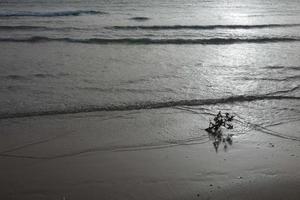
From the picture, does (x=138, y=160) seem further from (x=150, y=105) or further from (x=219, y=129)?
(x=150, y=105)

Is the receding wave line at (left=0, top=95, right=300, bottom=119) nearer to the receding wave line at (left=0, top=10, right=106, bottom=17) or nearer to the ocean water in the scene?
the ocean water

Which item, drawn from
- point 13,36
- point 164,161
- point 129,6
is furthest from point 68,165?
point 129,6

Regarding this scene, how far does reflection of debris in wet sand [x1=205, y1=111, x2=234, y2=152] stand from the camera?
5.65m

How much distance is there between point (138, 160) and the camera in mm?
5195

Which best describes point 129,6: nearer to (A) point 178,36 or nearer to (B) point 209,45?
(A) point 178,36

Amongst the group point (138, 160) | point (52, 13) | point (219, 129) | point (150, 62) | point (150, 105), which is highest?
point (52, 13)

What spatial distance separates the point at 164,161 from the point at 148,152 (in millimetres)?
341

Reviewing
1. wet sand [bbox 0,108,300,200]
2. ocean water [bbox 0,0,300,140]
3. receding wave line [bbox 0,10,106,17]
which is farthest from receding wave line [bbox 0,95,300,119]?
receding wave line [bbox 0,10,106,17]

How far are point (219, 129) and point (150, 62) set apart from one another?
14.3 ft

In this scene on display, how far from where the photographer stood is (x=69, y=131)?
19.8 feet

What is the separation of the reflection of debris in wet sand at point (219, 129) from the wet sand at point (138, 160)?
4.1 inches

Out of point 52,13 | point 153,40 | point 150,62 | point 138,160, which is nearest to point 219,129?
point 138,160

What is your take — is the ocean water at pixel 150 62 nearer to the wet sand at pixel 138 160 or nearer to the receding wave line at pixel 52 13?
the receding wave line at pixel 52 13

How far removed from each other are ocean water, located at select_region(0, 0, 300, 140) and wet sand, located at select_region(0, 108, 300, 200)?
52 cm
